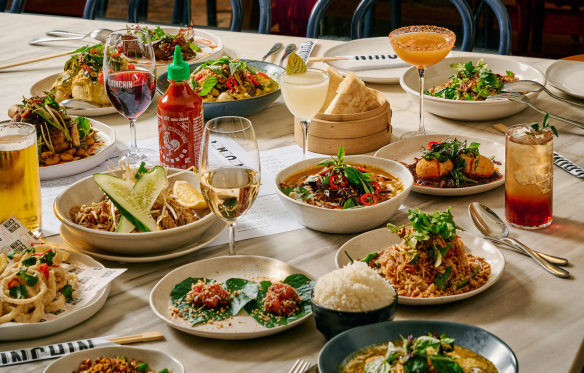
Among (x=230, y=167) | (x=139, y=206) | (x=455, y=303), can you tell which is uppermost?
(x=230, y=167)

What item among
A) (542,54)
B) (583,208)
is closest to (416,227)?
(583,208)

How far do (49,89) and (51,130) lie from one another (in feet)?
1.88

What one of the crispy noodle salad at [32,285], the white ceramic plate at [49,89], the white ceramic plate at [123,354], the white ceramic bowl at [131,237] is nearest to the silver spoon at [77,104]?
the white ceramic plate at [49,89]

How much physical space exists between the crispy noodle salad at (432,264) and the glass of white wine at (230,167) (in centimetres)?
30

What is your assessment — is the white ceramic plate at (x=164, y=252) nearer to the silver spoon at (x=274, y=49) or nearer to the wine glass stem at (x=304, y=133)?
the wine glass stem at (x=304, y=133)

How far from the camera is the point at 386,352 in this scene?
1.15m

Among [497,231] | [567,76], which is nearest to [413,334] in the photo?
[497,231]

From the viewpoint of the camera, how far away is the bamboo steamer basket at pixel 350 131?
80.0 inches

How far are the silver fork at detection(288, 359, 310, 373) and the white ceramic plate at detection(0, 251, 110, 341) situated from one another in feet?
1.30

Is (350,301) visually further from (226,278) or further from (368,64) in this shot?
(368,64)

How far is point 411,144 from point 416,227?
26.2 inches

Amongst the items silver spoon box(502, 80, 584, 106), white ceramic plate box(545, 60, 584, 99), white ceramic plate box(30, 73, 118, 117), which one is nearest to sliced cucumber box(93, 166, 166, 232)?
white ceramic plate box(30, 73, 118, 117)

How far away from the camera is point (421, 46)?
2.18 meters

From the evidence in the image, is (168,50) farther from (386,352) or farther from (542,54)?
(542,54)
